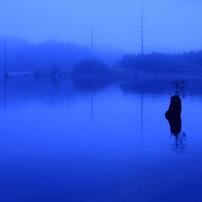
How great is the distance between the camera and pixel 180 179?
27.6ft

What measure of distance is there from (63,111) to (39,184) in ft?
39.4

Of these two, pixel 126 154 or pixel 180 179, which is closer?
pixel 180 179

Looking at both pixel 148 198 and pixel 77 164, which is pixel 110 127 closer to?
pixel 77 164

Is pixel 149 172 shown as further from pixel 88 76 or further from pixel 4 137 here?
pixel 88 76

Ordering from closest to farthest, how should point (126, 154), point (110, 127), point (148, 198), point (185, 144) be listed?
point (148, 198) < point (126, 154) < point (185, 144) < point (110, 127)

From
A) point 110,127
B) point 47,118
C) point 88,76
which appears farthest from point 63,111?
point 88,76

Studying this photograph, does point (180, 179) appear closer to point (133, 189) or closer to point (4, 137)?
point (133, 189)

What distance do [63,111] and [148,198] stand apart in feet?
42.8

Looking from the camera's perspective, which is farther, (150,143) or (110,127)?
Result: (110,127)

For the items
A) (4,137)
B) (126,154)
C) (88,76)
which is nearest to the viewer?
(126,154)

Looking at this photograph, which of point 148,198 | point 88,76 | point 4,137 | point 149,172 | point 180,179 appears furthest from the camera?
point 88,76

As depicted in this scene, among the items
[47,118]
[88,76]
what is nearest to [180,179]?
[47,118]

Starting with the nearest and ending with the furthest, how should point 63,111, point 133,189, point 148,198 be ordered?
point 148,198 → point 133,189 → point 63,111

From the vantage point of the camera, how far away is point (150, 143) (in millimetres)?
12031
